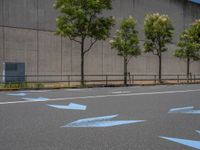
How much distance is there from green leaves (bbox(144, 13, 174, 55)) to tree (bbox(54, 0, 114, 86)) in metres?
9.79

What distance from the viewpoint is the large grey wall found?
32562 mm

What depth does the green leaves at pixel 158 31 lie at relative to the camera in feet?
115

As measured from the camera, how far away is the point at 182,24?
51094mm

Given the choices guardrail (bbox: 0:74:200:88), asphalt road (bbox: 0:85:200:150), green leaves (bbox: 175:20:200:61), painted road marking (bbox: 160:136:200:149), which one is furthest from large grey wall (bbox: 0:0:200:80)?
painted road marking (bbox: 160:136:200:149)

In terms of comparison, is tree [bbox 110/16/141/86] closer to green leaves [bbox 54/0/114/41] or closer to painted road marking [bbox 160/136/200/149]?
green leaves [bbox 54/0/114/41]

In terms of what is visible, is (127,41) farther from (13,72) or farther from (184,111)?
(184,111)

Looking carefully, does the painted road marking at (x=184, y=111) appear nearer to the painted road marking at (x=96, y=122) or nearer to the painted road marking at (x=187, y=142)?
the painted road marking at (x=96, y=122)

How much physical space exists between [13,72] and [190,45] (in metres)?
22.3

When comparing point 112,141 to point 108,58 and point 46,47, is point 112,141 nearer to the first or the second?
point 46,47

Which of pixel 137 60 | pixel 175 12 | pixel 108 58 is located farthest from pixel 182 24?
pixel 108 58

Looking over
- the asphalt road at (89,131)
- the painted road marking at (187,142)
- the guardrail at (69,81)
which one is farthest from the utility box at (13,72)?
the painted road marking at (187,142)

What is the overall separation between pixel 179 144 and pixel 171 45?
44.3 m

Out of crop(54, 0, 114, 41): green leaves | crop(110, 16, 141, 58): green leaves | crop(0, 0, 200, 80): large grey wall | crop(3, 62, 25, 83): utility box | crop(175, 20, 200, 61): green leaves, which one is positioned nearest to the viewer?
crop(3, 62, 25, 83): utility box

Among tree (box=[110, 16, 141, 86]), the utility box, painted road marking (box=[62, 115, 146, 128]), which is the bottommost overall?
painted road marking (box=[62, 115, 146, 128])
